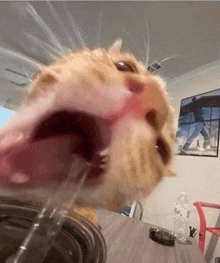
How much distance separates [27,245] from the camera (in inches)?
4.8

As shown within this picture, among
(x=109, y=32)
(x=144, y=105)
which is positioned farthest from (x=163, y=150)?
(x=109, y=32)

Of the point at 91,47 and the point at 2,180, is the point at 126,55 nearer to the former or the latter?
the point at 91,47

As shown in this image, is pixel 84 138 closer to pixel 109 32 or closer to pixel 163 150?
pixel 163 150

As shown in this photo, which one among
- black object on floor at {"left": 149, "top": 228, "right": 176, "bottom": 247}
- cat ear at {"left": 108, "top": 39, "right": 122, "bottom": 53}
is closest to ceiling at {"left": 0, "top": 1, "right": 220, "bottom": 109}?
cat ear at {"left": 108, "top": 39, "right": 122, "bottom": 53}

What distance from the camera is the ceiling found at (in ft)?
0.56

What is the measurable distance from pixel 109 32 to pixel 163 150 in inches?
8.9

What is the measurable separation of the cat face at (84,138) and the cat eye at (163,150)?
0.01 meters

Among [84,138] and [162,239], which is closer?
[84,138]

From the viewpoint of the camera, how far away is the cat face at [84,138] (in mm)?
118

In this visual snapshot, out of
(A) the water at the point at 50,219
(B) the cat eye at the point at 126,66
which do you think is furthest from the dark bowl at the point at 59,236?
(B) the cat eye at the point at 126,66

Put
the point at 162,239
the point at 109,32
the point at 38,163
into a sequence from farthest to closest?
1. the point at 162,239
2. the point at 109,32
3. the point at 38,163

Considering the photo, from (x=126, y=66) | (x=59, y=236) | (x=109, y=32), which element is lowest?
(x=59, y=236)

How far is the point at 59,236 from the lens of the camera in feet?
0.50

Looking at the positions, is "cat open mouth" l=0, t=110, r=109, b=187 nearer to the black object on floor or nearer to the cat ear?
the cat ear
